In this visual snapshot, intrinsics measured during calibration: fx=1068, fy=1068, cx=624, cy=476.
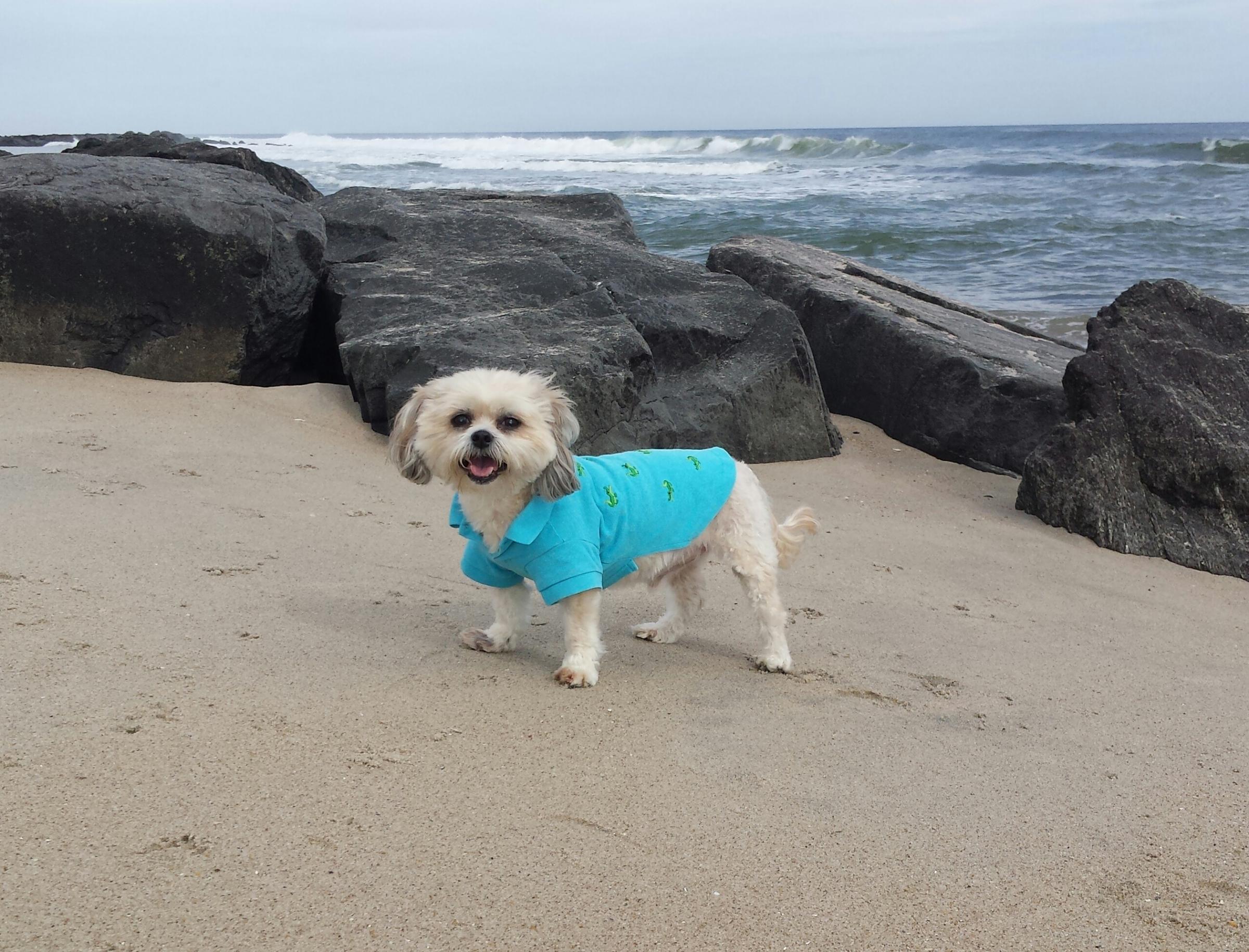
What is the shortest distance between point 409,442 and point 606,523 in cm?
75

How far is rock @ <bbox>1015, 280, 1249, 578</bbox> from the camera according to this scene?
591 cm

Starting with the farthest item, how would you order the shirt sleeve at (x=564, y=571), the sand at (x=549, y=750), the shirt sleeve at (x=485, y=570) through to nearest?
the shirt sleeve at (x=485, y=570), the shirt sleeve at (x=564, y=571), the sand at (x=549, y=750)

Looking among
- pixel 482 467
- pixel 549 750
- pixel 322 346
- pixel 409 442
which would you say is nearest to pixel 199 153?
pixel 322 346

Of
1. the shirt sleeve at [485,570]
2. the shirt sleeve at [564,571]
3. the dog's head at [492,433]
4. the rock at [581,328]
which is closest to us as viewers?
the dog's head at [492,433]

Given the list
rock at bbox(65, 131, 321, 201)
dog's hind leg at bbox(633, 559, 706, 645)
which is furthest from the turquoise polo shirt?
rock at bbox(65, 131, 321, 201)

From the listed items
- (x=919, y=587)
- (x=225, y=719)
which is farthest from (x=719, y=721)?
(x=919, y=587)

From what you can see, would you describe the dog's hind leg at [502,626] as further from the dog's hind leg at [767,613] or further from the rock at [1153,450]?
the rock at [1153,450]

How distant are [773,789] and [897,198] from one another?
28202mm

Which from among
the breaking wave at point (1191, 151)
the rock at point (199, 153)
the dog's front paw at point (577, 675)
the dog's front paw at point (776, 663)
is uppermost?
the breaking wave at point (1191, 151)

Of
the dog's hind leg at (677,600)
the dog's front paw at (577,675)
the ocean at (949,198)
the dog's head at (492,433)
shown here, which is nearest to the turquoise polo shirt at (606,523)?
the dog's head at (492,433)

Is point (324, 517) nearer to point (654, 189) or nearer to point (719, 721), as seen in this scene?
point (719, 721)

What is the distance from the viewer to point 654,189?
32375mm

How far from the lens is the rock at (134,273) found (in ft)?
21.3

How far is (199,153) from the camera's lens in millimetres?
10773
